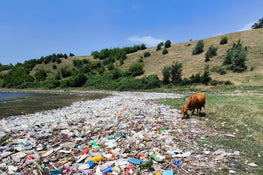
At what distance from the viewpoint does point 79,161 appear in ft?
12.3

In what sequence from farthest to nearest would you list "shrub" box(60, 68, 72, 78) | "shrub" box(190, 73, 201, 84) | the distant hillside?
1. "shrub" box(60, 68, 72, 78)
2. the distant hillside
3. "shrub" box(190, 73, 201, 84)

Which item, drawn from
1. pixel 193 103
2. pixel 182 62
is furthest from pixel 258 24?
pixel 193 103

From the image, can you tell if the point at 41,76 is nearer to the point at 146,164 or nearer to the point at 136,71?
the point at 136,71

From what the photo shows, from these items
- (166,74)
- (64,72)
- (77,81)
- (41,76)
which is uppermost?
(64,72)

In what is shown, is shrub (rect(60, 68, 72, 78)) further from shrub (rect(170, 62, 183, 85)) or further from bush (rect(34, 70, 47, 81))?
shrub (rect(170, 62, 183, 85))

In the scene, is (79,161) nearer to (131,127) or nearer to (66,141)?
(66,141)

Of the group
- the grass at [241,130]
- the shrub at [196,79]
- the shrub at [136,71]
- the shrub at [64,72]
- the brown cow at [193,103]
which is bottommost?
the grass at [241,130]

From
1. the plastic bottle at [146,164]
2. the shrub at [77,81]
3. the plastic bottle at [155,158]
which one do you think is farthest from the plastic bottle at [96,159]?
the shrub at [77,81]

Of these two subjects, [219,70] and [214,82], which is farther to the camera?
[219,70]

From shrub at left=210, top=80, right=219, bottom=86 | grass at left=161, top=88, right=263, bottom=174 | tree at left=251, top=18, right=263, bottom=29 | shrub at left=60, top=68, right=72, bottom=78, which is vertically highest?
tree at left=251, top=18, right=263, bottom=29

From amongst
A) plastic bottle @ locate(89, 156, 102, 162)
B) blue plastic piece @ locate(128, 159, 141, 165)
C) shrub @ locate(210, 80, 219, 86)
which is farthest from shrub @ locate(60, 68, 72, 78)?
blue plastic piece @ locate(128, 159, 141, 165)

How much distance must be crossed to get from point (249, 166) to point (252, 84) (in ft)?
73.5

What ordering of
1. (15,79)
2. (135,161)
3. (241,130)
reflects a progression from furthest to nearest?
(15,79) → (241,130) → (135,161)

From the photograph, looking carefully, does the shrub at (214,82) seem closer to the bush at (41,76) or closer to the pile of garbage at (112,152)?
the pile of garbage at (112,152)
